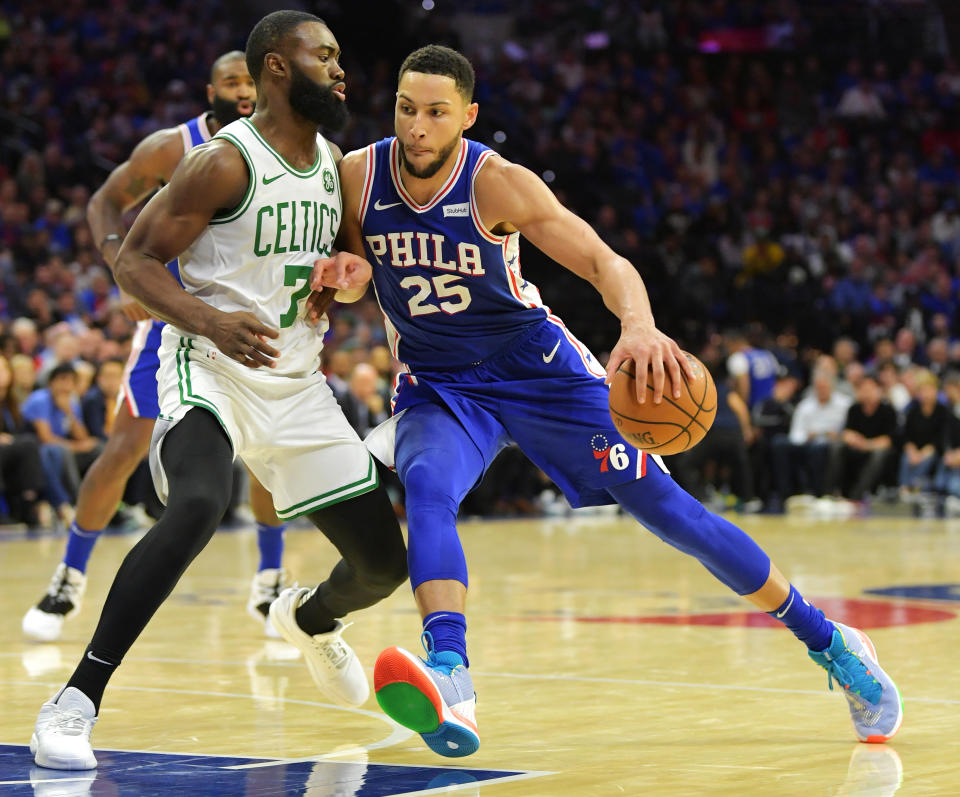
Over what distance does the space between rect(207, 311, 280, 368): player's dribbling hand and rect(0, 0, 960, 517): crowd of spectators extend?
8.15 meters

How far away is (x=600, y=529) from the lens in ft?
41.8

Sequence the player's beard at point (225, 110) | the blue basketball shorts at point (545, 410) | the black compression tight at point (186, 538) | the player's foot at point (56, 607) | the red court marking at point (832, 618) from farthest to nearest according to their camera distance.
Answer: the red court marking at point (832, 618) → the player's foot at point (56, 607) → the player's beard at point (225, 110) → the blue basketball shorts at point (545, 410) → the black compression tight at point (186, 538)

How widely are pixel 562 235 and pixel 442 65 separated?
1.89 ft

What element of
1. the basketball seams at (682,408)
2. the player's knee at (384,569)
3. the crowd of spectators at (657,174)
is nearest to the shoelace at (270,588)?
the player's knee at (384,569)

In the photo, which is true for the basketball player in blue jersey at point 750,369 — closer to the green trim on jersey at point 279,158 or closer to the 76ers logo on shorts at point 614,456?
the 76ers logo on shorts at point 614,456

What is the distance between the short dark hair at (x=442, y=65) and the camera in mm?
4191

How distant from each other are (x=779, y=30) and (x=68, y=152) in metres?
11.8

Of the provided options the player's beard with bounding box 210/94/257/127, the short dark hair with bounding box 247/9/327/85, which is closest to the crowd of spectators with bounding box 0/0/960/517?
the player's beard with bounding box 210/94/257/127

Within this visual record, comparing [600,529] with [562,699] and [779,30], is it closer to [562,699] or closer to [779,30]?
[562,699]

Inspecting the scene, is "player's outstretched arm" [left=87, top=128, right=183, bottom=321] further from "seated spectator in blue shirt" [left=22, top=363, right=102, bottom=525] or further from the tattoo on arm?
"seated spectator in blue shirt" [left=22, top=363, right=102, bottom=525]

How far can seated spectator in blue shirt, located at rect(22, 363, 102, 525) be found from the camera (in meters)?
12.0

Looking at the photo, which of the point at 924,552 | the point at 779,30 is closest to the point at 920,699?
the point at 924,552

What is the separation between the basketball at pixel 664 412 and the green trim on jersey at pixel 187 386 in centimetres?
104

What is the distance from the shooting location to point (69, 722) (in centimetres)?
375
